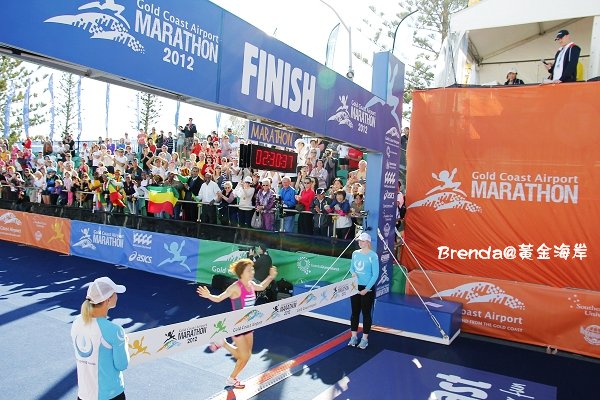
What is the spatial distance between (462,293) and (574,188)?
2.94 m

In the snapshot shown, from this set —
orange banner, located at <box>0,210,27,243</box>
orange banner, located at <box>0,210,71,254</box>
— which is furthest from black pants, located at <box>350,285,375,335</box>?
orange banner, located at <box>0,210,27,243</box>

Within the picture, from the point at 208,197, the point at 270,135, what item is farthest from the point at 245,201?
the point at 270,135

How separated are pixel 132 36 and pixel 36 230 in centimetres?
1365

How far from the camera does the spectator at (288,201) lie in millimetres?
11217

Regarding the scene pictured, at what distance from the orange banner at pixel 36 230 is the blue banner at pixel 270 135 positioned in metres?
10.4

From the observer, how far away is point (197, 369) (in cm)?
652

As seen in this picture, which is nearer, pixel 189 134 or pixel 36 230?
pixel 36 230

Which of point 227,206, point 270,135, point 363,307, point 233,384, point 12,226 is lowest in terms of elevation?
point 233,384

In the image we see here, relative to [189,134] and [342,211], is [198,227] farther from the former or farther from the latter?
[189,134]

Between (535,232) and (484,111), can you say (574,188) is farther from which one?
(484,111)

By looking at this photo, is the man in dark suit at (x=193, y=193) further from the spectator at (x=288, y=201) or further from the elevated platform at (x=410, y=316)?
the elevated platform at (x=410, y=316)

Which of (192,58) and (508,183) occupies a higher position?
(192,58)

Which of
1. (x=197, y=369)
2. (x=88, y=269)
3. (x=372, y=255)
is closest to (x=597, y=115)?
(x=372, y=255)

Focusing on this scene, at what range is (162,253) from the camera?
12.6 m
